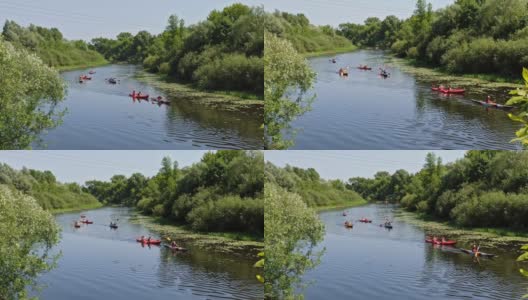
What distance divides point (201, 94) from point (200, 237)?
1.82 meters

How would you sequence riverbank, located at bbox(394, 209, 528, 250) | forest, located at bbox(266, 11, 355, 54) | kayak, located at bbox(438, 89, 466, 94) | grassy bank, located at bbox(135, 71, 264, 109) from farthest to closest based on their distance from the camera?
riverbank, located at bbox(394, 209, 528, 250) < kayak, located at bbox(438, 89, 466, 94) < forest, located at bbox(266, 11, 355, 54) < grassy bank, located at bbox(135, 71, 264, 109)

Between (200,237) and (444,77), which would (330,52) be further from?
(200,237)

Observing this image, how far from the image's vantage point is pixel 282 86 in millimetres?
7250

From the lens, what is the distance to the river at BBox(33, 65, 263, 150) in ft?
22.9

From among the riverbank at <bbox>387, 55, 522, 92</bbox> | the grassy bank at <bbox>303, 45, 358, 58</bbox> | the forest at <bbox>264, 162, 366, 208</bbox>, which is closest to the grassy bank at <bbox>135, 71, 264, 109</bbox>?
the forest at <bbox>264, 162, 366, 208</bbox>

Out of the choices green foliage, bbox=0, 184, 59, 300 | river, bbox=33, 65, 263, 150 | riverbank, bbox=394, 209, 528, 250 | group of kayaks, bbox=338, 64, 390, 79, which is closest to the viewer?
river, bbox=33, 65, 263, 150

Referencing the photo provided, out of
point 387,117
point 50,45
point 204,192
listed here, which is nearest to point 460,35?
point 387,117

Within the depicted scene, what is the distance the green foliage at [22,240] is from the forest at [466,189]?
3.84 meters

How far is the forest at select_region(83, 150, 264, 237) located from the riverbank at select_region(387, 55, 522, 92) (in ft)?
8.33

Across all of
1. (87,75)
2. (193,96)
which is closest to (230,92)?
(193,96)

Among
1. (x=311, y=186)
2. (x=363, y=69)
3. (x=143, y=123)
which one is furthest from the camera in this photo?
(x=363, y=69)

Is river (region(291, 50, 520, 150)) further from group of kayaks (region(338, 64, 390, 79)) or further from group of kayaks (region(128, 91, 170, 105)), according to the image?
group of kayaks (region(128, 91, 170, 105))

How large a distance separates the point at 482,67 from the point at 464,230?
2364 mm

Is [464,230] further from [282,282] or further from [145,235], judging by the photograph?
[145,235]
